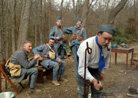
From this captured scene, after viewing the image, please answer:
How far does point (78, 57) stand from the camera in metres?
2.27

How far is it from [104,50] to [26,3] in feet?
12.6

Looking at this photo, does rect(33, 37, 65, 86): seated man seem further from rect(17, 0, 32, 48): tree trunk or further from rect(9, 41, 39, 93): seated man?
rect(17, 0, 32, 48): tree trunk

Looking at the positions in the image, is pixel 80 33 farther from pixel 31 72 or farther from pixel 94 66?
pixel 94 66

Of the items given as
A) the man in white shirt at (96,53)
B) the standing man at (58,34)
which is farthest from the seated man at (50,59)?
the man in white shirt at (96,53)

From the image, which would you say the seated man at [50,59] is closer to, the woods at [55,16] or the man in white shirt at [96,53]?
the man in white shirt at [96,53]

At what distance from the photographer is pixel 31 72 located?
3.74m

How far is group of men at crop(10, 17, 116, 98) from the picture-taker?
199cm

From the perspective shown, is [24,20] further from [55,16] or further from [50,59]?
[55,16]

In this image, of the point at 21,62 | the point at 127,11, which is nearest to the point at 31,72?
the point at 21,62

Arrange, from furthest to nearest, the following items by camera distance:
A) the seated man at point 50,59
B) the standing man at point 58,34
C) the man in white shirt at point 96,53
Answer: the standing man at point 58,34
the seated man at point 50,59
the man in white shirt at point 96,53

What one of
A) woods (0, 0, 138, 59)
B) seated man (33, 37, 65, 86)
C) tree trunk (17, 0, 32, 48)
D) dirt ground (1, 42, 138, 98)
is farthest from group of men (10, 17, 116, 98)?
woods (0, 0, 138, 59)

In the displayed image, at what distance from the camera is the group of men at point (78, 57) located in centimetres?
199

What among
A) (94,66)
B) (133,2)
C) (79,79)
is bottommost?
(79,79)

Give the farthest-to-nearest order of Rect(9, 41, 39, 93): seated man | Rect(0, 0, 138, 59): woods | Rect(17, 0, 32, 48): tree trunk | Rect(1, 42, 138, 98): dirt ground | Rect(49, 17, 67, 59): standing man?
Rect(0, 0, 138, 59): woods, Rect(49, 17, 67, 59): standing man, Rect(17, 0, 32, 48): tree trunk, Rect(1, 42, 138, 98): dirt ground, Rect(9, 41, 39, 93): seated man
